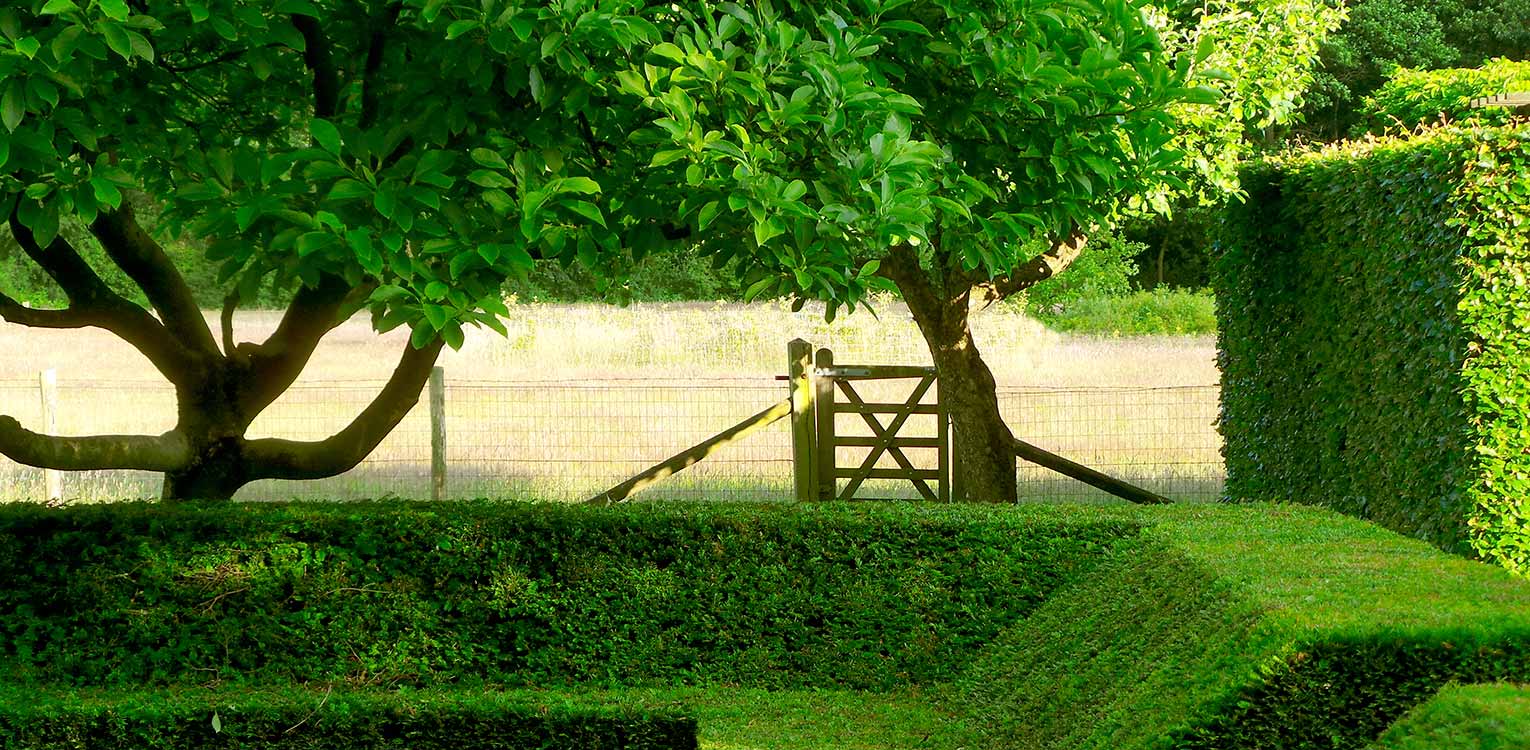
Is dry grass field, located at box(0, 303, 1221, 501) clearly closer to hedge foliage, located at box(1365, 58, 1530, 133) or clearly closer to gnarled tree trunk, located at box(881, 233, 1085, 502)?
gnarled tree trunk, located at box(881, 233, 1085, 502)

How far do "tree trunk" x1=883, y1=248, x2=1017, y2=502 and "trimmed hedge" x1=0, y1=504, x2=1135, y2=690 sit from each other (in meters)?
4.24

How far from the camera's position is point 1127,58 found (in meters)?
4.91

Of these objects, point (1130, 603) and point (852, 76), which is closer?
point (852, 76)

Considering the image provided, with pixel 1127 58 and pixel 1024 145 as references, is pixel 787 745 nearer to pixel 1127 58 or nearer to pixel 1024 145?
pixel 1024 145

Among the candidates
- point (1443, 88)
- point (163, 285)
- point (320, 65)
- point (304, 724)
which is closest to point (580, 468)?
point (163, 285)

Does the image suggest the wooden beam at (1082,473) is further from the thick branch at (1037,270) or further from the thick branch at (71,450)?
the thick branch at (71,450)

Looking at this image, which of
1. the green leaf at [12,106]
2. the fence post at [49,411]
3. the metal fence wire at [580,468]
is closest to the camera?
the green leaf at [12,106]

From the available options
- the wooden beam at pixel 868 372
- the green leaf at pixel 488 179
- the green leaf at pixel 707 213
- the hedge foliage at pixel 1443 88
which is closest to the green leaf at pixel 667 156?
the green leaf at pixel 707 213

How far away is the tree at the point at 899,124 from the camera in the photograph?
13.0 ft

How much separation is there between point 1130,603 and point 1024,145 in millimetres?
1872

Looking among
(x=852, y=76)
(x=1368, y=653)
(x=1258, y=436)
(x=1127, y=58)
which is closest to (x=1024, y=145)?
(x=1127, y=58)

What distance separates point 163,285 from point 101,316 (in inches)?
12.7

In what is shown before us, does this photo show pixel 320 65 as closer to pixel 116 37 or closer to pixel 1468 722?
pixel 116 37

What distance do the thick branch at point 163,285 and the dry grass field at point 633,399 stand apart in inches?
207
